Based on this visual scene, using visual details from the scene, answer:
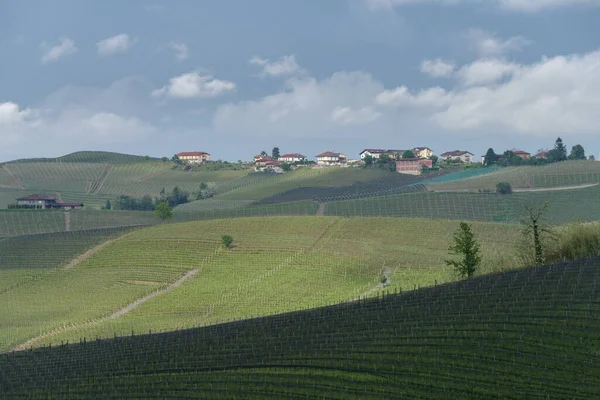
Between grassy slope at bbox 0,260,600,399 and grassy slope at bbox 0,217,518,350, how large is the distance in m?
20.8

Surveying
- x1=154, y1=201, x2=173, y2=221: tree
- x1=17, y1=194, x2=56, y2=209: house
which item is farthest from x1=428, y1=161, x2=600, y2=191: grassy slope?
x1=17, y1=194, x2=56, y2=209: house

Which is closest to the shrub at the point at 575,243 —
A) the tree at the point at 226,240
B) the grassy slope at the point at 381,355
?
the grassy slope at the point at 381,355

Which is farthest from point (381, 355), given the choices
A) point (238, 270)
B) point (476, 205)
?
point (476, 205)

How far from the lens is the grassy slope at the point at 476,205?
129 m

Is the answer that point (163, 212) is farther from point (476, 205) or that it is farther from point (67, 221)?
point (476, 205)

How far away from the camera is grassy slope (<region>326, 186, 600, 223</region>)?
129 meters

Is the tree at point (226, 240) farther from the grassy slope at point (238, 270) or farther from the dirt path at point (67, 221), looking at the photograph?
the dirt path at point (67, 221)

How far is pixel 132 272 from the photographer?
102 metres

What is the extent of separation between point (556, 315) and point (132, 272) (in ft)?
221

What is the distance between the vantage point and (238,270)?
99.1 m

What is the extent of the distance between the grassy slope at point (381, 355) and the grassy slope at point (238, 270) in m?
20.8

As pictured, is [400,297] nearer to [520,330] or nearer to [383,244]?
[520,330]

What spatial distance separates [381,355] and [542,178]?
5172 inches

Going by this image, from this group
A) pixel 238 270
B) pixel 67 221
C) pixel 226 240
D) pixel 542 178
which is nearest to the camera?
pixel 238 270
